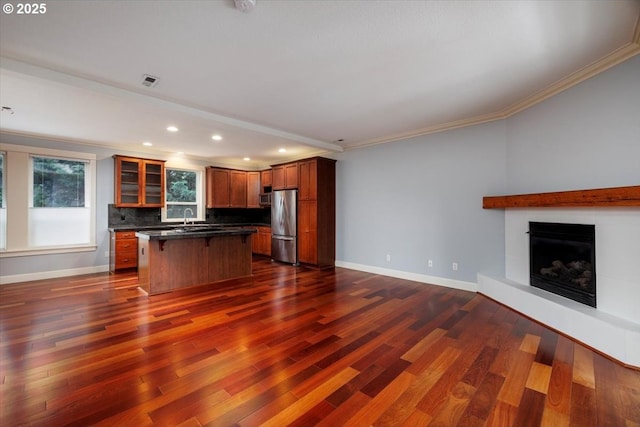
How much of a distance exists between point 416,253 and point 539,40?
10.9 feet

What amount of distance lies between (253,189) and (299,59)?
5.72m

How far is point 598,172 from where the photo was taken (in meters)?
2.73

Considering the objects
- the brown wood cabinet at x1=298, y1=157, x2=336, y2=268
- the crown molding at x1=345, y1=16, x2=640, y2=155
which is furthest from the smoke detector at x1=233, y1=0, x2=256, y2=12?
the brown wood cabinet at x1=298, y1=157, x2=336, y2=268

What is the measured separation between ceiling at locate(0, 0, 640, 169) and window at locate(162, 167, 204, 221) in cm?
253

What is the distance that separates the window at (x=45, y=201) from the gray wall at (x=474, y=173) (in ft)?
17.0

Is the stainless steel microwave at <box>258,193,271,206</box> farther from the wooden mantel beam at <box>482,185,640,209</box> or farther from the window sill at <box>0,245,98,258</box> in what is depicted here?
the wooden mantel beam at <box>482,185,640,209</box>

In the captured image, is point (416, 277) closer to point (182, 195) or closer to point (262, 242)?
point (262, 242)

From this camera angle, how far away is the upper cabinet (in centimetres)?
572

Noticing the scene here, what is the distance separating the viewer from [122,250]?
5.50 metres

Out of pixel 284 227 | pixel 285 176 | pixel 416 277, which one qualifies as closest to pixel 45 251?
pixel 284 227

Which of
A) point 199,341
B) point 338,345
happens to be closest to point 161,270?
point 199,341

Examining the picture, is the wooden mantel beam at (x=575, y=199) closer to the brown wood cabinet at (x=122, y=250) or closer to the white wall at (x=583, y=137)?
the white wall at (x=583, y=137)

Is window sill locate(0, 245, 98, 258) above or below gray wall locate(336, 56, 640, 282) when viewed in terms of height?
below

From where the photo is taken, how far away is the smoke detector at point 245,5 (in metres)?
1.80
